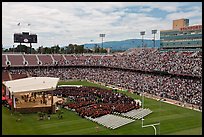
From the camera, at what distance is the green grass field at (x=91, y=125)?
25.4 metres

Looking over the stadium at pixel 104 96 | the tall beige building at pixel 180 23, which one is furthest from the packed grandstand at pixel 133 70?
the tall beige building at pixel 180 23

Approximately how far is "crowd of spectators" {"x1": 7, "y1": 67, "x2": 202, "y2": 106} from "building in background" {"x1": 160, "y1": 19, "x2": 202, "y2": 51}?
913 inches

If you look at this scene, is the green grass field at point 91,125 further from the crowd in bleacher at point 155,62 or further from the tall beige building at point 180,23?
the tall beige building at point 180,23

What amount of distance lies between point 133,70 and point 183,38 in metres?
26.1

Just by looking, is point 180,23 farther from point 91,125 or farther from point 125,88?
Result: point 91,125

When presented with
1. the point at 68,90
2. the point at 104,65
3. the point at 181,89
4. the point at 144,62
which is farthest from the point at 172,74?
the point at 104,65

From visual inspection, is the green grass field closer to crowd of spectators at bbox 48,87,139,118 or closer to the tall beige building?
crowd of spectators at bbox 48,87,139,118

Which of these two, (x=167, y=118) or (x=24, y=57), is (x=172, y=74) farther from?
(x=24, y=57)

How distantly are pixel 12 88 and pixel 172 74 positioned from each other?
29528mm

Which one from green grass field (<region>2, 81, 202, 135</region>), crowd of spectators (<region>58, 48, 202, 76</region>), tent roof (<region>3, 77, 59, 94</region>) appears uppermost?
crowd of spectators (<region>58, 48, 202, 76</region>)

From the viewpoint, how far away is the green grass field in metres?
25.4


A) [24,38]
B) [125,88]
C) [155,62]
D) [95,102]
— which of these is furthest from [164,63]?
[24,38]

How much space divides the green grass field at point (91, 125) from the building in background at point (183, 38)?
4365 centimetres

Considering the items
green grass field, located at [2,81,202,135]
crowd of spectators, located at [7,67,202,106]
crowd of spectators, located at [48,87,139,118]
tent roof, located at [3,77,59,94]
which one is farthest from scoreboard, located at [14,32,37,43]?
green grass field, located at [2,81,202,135]
